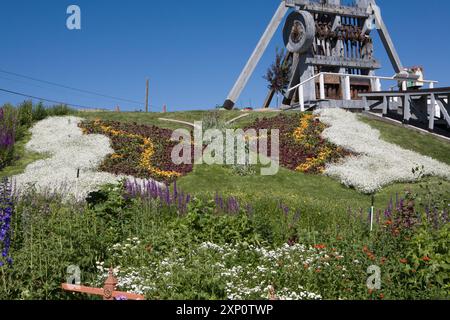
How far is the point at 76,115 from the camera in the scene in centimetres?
2470

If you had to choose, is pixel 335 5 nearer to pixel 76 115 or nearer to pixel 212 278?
pixel 76 115

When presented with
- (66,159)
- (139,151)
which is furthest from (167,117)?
(66,159)

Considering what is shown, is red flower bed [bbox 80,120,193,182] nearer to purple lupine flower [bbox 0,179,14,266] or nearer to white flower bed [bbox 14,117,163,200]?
white flower bed [bbox 14,117,163,200]

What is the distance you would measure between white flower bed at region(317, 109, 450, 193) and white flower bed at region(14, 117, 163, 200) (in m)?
7.89

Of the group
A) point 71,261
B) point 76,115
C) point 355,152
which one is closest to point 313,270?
point 71,261

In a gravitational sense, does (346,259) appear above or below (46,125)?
below

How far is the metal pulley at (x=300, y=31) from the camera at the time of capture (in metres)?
31.0

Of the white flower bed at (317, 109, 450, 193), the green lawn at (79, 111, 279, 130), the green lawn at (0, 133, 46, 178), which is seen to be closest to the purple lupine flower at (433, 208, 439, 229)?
the white flower bed at (317, 109, 450, 193)

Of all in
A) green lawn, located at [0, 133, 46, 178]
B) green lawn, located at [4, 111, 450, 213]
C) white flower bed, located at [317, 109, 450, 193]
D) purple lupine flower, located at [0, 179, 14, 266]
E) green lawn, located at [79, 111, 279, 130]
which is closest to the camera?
Result: purple lupine flower, located at [0, 179, 14, 266]

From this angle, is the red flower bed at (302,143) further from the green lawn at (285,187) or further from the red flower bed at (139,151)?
the red flower bed at (139,151)

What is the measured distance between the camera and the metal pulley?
3105 centimetres

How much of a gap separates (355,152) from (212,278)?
48.8ft

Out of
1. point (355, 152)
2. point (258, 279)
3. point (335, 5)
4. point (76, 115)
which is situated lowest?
point (258, 279)

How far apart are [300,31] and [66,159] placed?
62.3ft
